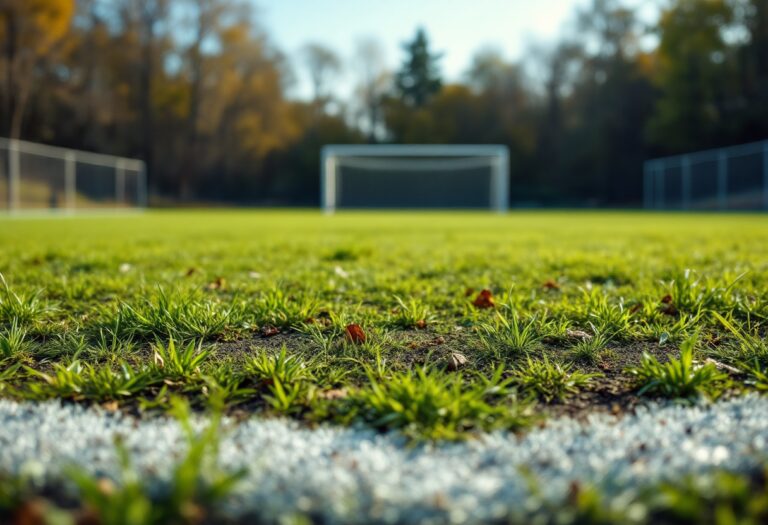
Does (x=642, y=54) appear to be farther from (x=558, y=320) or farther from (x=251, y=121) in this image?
(x=558, y=320)

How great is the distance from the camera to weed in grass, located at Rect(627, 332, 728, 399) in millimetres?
1777

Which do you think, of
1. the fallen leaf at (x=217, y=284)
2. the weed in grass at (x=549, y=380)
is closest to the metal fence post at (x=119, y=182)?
the fallen leaf at (x=217, y=284)

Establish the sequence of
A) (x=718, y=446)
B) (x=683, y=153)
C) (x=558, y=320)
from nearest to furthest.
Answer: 1. (x=718, y=446)
2. (x=558, y=320)
3. (x=683, y=153)

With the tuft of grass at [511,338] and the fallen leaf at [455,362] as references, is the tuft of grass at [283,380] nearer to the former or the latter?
the fallen leaf at [455,362]

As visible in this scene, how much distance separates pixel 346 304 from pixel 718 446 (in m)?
1.96

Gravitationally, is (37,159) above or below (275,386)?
above

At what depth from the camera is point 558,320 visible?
2.66 meters

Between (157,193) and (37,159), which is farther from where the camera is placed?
(157,193)

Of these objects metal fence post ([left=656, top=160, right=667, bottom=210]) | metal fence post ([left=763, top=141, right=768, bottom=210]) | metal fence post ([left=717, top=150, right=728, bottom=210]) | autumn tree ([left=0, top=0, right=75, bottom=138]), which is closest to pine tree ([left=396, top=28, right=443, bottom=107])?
metal fence post ([left=656, top=160, right=667, bottom=210])

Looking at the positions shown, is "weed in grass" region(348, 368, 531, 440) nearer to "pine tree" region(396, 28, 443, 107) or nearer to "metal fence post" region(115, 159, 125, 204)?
"metal fence post" region(115, 159, 125, 204)

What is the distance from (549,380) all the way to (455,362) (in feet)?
1.09

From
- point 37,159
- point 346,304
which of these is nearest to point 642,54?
point 37,159

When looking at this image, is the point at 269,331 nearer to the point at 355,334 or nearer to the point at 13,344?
the point at 355,334

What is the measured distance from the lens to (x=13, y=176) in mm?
17578
